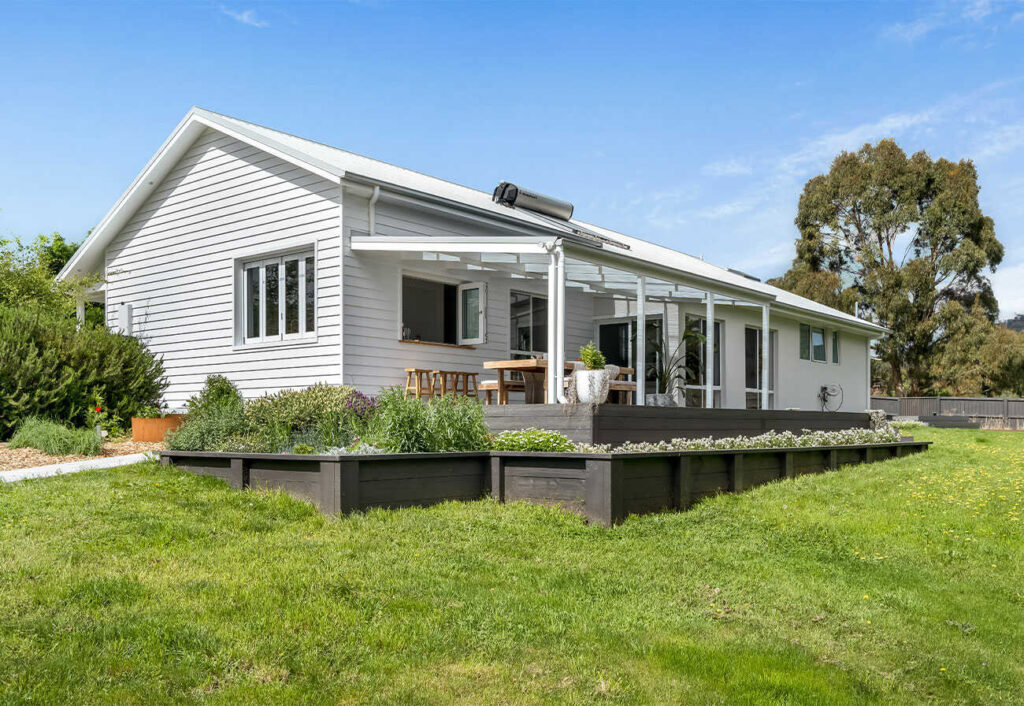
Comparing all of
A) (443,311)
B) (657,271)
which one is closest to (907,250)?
(657,271)

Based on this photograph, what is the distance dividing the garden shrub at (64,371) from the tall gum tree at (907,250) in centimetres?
3064

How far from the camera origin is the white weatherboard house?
1203cm

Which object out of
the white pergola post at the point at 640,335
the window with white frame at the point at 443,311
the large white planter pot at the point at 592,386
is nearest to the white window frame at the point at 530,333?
the window with white frame at the point at 443,311

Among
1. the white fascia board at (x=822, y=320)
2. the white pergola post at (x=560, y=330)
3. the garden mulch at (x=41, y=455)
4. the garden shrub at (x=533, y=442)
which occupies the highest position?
the white fascia board at (x=822, y=320)

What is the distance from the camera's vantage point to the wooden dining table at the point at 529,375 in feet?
36.3

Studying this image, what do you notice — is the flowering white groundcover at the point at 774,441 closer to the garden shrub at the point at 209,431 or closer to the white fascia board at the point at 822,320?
the white fascia board at the point at 822,320

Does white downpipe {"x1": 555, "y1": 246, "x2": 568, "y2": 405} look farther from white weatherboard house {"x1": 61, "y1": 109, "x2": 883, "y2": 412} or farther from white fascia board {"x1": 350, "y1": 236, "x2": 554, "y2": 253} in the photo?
white fascia board {"x1": 350, "y1": 236, "x2": 554, "y2": 253}

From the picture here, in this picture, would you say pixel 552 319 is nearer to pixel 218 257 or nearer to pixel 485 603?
pixel 485 603

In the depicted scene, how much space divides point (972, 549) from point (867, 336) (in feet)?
58.9

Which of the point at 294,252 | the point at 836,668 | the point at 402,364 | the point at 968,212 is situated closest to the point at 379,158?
the point at 294,252

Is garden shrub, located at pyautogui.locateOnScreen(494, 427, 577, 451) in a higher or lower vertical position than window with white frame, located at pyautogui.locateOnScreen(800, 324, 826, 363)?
lower

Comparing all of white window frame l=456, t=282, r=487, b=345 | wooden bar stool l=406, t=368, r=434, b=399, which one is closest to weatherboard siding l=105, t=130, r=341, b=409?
wooden bar stool l=406, t=368, r=434, b=399

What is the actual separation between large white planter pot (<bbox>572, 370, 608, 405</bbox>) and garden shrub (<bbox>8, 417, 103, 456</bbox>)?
6483 mm

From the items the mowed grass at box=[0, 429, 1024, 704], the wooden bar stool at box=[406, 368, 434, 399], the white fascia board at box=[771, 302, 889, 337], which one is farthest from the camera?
→ the white fascia board at box=[771, 302, 889, 337]
